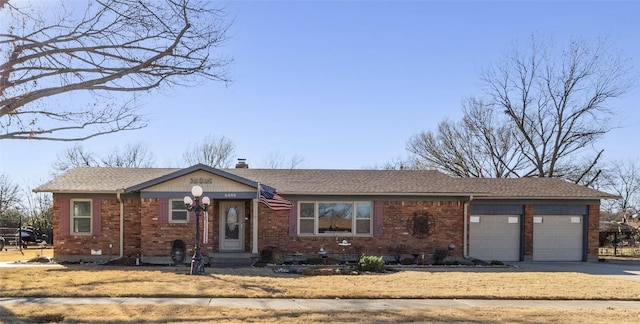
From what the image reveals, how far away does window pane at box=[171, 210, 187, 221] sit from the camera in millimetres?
17984

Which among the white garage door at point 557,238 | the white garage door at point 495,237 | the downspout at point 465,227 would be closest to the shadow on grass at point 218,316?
the downspout at point 465,227

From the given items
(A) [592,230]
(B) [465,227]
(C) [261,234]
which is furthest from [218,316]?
(A) [592,230]

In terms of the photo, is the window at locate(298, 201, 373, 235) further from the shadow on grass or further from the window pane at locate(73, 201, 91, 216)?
the shadow on grass

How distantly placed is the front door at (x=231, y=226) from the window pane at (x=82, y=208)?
15.7 feet

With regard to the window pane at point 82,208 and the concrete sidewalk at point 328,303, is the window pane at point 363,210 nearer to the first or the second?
the concrete sidewalk at point 328,303

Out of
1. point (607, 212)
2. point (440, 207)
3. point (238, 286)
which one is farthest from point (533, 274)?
point (607, 212)

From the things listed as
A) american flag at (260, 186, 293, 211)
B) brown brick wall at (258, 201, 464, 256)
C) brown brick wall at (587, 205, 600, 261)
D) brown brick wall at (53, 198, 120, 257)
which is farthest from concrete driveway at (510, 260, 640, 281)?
brown brick wall at (53, 198, 120, 257)

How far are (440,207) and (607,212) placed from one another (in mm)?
46080

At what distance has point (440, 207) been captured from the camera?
1934 centimetres

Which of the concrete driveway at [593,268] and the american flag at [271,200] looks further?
the concrete driveway at [593,268]

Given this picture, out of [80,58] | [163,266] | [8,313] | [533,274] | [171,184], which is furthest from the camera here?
[171,184]

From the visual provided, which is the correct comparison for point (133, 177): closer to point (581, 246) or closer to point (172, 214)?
point (172, 214)

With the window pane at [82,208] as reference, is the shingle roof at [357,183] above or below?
above

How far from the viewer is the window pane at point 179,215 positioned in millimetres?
17984
